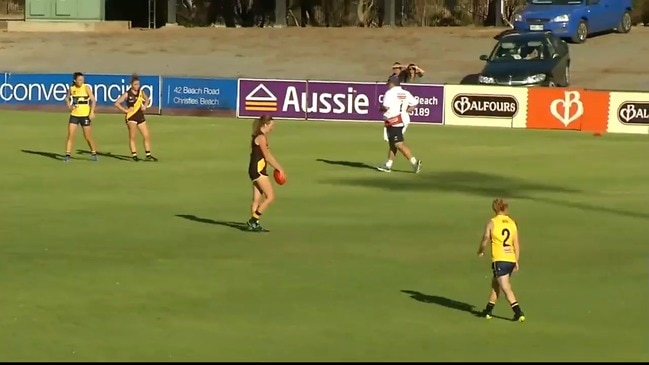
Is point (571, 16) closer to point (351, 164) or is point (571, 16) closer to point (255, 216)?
point (351, 164)

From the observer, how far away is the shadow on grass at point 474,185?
23266 mm

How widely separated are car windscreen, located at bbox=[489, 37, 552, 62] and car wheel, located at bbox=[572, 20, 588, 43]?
7.31 m

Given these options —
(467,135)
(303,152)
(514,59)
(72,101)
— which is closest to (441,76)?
(514,59)

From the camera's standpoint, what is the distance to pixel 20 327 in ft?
42.7

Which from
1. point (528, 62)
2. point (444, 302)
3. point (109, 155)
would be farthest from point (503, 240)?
point (528, 62)

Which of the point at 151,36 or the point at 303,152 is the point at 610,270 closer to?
the point at 303,152

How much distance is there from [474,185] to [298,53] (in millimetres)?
25444

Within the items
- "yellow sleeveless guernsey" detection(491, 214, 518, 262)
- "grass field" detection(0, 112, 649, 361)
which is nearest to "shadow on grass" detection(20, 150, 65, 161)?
"grass field" detection(0, 112, 649, 361)

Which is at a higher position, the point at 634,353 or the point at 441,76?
the point at 441,76

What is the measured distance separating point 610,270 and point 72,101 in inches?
553

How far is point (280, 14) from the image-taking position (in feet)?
182

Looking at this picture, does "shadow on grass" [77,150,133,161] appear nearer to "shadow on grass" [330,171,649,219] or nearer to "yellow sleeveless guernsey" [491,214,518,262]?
"shadow on grass" [330,171,649,219]

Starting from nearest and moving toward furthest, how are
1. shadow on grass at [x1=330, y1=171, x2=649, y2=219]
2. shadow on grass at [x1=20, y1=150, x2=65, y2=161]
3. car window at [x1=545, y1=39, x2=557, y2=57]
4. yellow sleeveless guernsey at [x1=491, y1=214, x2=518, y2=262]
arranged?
yellow sleeveless guernsey at [x1=491, y1=214, x2=518, y2=262]
shadow on grass at [x1=330, y1=171, x2=649, y2=219]
shadow on grass at [x1=20, y1=150, x2=65, y2=161]
car window at [x1=545, y1=39, x2=557, y2=57]

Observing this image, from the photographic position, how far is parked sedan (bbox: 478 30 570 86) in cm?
3759
